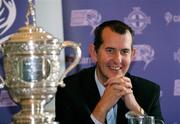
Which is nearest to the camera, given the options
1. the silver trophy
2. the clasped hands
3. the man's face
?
the silver trophy

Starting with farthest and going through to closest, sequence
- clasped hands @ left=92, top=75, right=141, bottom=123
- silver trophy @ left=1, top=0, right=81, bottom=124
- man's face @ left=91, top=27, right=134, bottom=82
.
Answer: man's face @ left=91, top=27, right=134, bottom=82, clasped hands @ left=92, top=75, right=141, bottom=123, silver trophy @ left=1, top=0, right=81, bottom=124

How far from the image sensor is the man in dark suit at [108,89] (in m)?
1.37

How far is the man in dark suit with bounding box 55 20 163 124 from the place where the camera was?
137cm

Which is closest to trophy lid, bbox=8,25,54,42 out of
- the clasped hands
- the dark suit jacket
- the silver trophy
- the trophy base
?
the silver trophy

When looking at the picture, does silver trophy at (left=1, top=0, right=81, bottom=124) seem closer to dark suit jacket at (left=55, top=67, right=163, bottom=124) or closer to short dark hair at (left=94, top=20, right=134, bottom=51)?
dark suit jacket at (left=55, top=67, right=163, bottom=124)

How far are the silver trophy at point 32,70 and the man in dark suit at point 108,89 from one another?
15.6 inches

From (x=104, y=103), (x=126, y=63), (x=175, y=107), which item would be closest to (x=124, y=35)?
(x=126, y=63)

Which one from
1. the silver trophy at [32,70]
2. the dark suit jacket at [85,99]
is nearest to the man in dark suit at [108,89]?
the dark suit jacket at [85,99]

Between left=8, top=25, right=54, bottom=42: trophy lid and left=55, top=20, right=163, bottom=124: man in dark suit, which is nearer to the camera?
left=8, top=25, right=54, bottom=42: trophy lid

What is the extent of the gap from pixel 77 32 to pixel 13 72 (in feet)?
3.91

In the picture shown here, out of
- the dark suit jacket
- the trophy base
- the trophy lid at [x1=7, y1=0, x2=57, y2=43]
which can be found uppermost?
the trophy lid at [x1=7, y1=0, x2=57, y2=43]

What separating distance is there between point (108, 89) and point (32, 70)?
448 millimetres

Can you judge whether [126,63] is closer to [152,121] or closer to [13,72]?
[152,121]

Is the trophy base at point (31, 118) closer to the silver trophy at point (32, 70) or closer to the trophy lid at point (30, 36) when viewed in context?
the silver trophy at point (32, 70)
